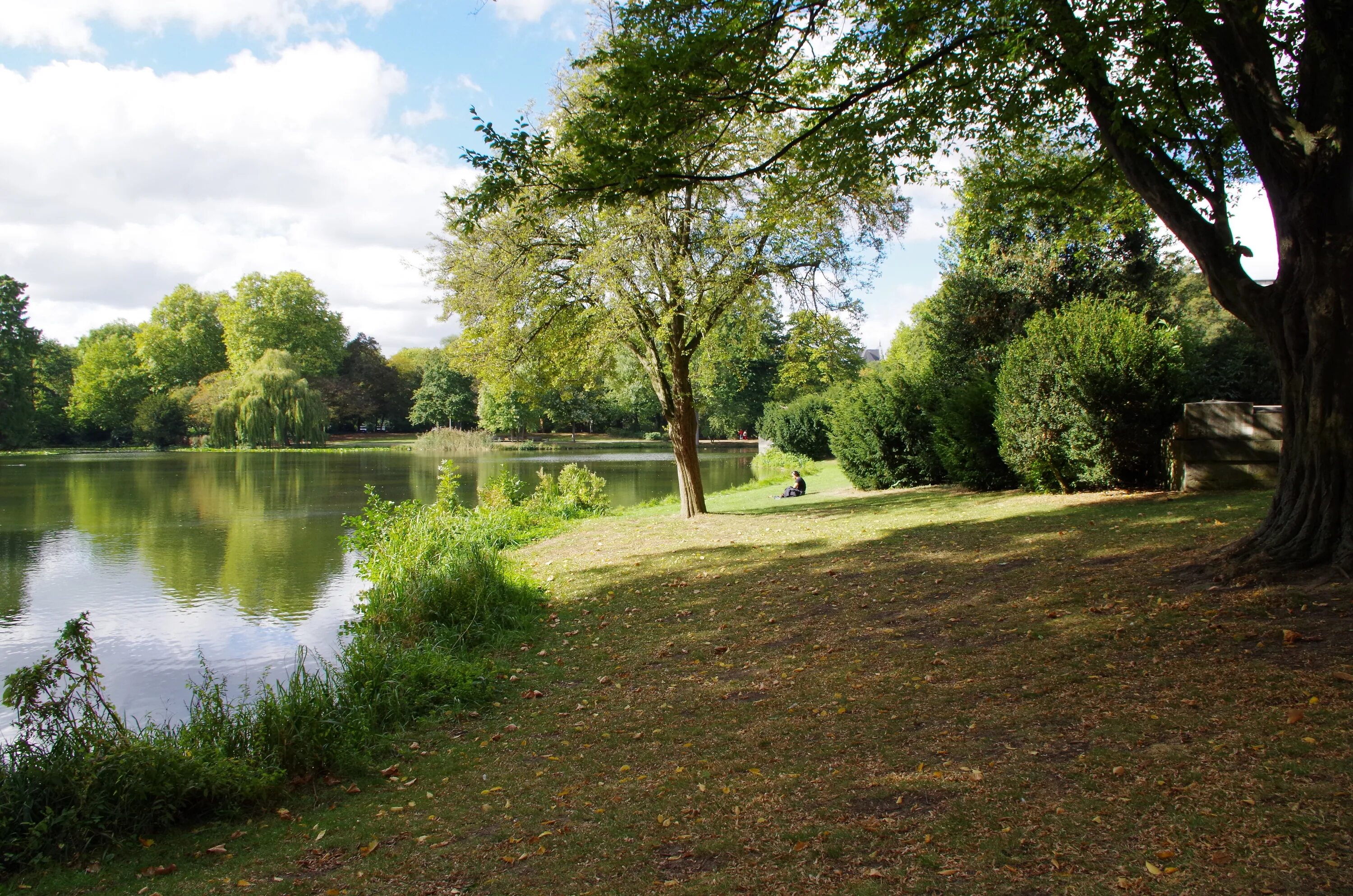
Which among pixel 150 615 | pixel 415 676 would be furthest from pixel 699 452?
pixel 415 676

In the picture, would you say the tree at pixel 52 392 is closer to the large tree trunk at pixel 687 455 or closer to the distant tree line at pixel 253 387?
the distant tree line at pixel 253 387

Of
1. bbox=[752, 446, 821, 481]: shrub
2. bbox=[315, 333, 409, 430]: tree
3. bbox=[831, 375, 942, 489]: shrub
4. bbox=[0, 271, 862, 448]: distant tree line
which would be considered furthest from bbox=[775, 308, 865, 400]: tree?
bbox=[315, 333, 409, 430]: tree

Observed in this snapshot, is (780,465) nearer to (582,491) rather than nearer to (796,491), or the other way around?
(796,491)

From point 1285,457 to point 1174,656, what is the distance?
261 centimetres

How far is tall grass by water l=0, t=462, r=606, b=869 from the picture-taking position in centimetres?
439

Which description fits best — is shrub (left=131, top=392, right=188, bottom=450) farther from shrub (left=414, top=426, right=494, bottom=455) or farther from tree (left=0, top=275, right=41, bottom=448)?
shrub (left=414, top=426, right=494, bottom=455)

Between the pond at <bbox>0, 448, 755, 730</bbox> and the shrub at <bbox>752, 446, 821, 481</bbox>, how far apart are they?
7.73 feet

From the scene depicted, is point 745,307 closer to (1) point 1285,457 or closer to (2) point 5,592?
(1) point 1285,457

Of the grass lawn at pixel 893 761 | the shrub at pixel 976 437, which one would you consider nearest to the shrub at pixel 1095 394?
the shrub at pixel 976 437

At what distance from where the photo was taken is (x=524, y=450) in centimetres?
6053

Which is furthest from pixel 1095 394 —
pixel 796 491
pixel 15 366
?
pixel 15 366

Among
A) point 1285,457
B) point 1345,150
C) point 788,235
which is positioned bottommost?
point 1285,457

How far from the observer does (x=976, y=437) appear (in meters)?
15.5

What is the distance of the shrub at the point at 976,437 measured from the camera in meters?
15.2
